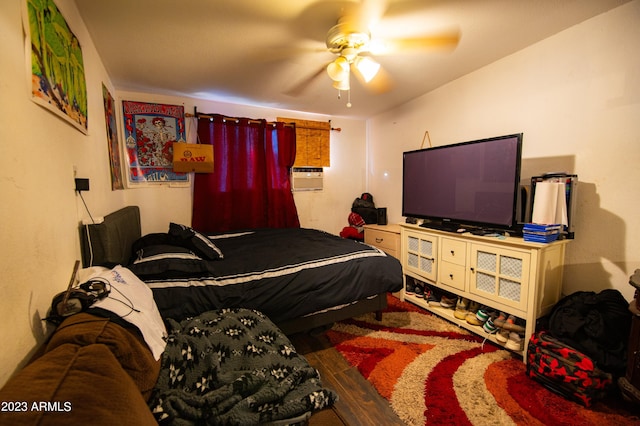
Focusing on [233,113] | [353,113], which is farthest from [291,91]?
[353,113]

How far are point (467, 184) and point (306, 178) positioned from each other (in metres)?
2.27

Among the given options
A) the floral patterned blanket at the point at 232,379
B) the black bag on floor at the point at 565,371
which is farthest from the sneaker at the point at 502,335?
the floral patterned blanket at the point at 232,379

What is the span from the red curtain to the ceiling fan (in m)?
1.67

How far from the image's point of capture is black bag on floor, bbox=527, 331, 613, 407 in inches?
59.5

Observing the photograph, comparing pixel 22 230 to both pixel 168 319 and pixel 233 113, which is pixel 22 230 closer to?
pixel 168 319

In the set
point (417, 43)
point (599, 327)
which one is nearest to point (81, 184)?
point (417, 43)

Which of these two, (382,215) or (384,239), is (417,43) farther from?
(382,215)

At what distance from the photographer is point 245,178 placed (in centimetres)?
358

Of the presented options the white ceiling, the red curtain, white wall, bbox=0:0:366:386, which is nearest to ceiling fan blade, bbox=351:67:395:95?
the white ceiling

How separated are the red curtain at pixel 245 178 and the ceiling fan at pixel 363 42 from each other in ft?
5.49

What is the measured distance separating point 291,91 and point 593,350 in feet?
11.0

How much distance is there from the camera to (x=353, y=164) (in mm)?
4402

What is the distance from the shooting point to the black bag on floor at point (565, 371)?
1.51 m

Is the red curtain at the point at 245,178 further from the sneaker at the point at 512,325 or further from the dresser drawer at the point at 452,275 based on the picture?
the sneaker at the point at 512,325
